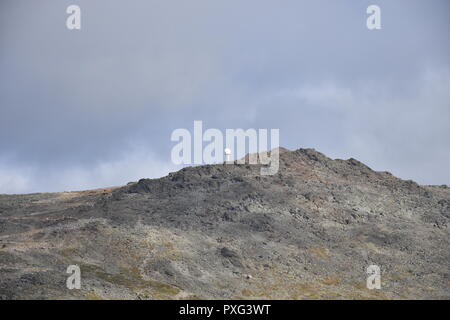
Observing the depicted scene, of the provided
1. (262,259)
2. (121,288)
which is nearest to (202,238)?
(262,259)

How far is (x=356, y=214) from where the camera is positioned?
135000 millimetres

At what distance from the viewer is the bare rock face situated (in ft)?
338

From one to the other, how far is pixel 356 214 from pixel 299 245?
18.1m

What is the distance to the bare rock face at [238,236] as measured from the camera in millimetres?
102875

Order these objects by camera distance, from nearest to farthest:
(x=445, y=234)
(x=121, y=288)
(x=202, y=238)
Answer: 1. (x=121, y=288)
2. (x=202, y=238)
3. (x=445, y=234)

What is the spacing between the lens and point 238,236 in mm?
122438
